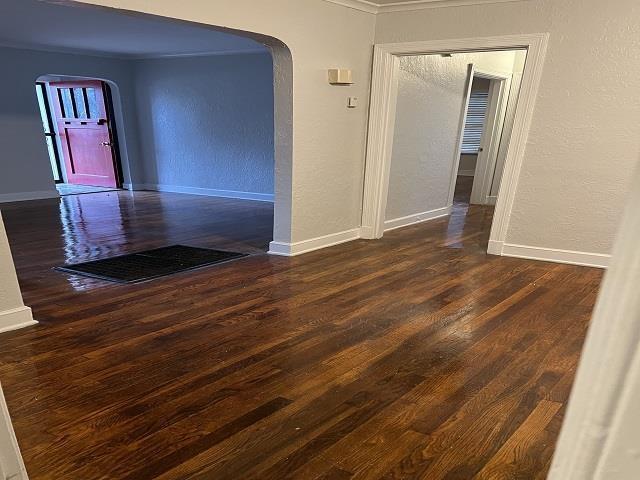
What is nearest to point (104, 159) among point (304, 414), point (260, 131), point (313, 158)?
point (260, 131)

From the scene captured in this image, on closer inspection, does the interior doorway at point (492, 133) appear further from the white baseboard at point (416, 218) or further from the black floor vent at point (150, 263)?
the black floor vent at point (150, 263)

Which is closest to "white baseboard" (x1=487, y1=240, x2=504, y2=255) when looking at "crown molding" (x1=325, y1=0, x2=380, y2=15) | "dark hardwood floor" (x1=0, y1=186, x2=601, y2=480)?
"dark hardwood floor" (x1=0, y1=186, x2=601, y2=480)

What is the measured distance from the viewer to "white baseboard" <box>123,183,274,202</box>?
7145 millimetres

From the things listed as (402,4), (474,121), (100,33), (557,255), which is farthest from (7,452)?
(474,121)

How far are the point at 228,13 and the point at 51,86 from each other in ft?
22.8

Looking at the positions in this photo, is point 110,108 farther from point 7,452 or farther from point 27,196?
point 7,452

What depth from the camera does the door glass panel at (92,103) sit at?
7.85 metres

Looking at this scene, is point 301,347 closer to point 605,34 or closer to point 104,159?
point 605,34

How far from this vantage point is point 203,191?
7.65 m

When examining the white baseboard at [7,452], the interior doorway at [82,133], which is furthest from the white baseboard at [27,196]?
the white baseboard at [7,452]

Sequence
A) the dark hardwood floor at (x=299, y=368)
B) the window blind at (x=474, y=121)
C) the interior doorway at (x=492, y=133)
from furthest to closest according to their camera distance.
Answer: the window blind at (x=474, y=121)
the interior doorway at (x=492, y=133)
the dark hardwood floor at (x=299, y=368)

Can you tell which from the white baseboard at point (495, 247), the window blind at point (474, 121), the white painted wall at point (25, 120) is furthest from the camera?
the window blind at point (474, 121)

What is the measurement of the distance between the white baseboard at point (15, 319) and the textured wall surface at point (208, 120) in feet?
15.9

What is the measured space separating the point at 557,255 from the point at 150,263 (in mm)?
3538
